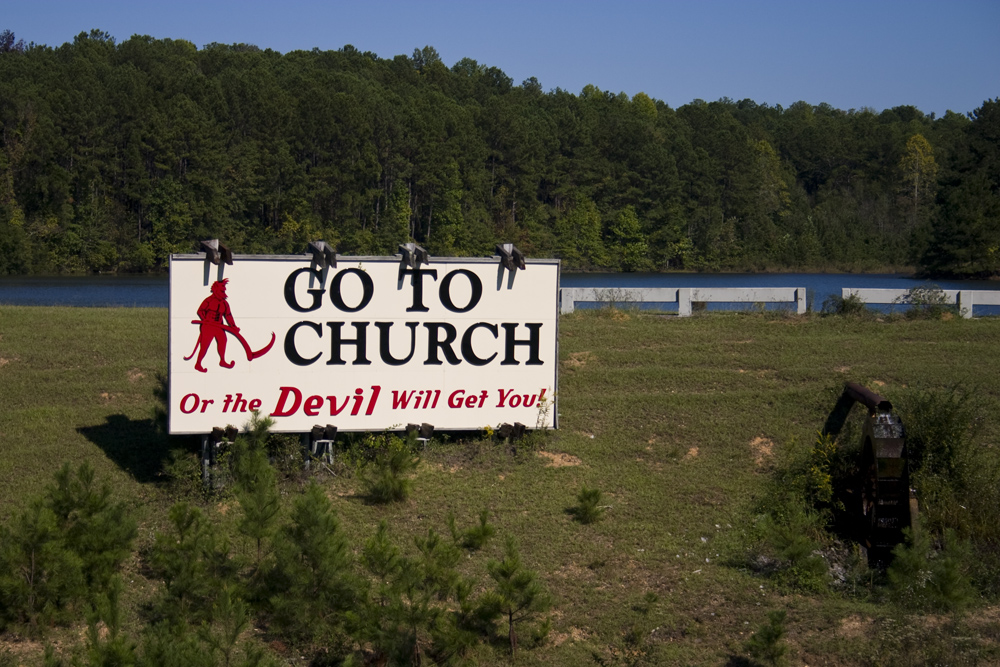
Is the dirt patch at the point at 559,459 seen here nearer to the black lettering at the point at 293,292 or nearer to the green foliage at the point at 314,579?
the black lettering at the point at 293,292

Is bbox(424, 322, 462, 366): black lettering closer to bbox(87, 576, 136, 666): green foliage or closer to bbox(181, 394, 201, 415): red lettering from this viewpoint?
bbox(181, 394, 201, 415): red lettering

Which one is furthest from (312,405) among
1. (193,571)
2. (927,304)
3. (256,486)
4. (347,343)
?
(927,304)

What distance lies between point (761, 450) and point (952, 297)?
919 cm

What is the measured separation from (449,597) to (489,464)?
A: 353cm

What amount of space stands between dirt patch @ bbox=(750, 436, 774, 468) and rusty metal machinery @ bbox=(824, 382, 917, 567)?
1.38 meters

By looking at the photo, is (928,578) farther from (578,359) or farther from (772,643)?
(578,359)

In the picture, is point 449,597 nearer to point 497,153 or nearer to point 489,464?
point 489,464

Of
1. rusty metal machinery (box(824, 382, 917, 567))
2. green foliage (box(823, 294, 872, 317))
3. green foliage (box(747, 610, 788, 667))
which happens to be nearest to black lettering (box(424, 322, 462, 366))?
rusty metal machinery (box(824, 382, 917, 567))

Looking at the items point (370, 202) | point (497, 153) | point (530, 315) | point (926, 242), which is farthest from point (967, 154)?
point (530, 315)

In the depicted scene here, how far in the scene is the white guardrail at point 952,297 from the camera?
19797 millimetres

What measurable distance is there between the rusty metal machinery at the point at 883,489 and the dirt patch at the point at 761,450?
1.38 meters

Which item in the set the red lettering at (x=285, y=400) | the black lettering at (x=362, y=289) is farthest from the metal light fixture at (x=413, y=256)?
the red lettering at (x=285, y=400)

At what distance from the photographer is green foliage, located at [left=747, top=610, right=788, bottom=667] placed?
8.13 metres

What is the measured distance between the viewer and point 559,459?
13.1 meters
